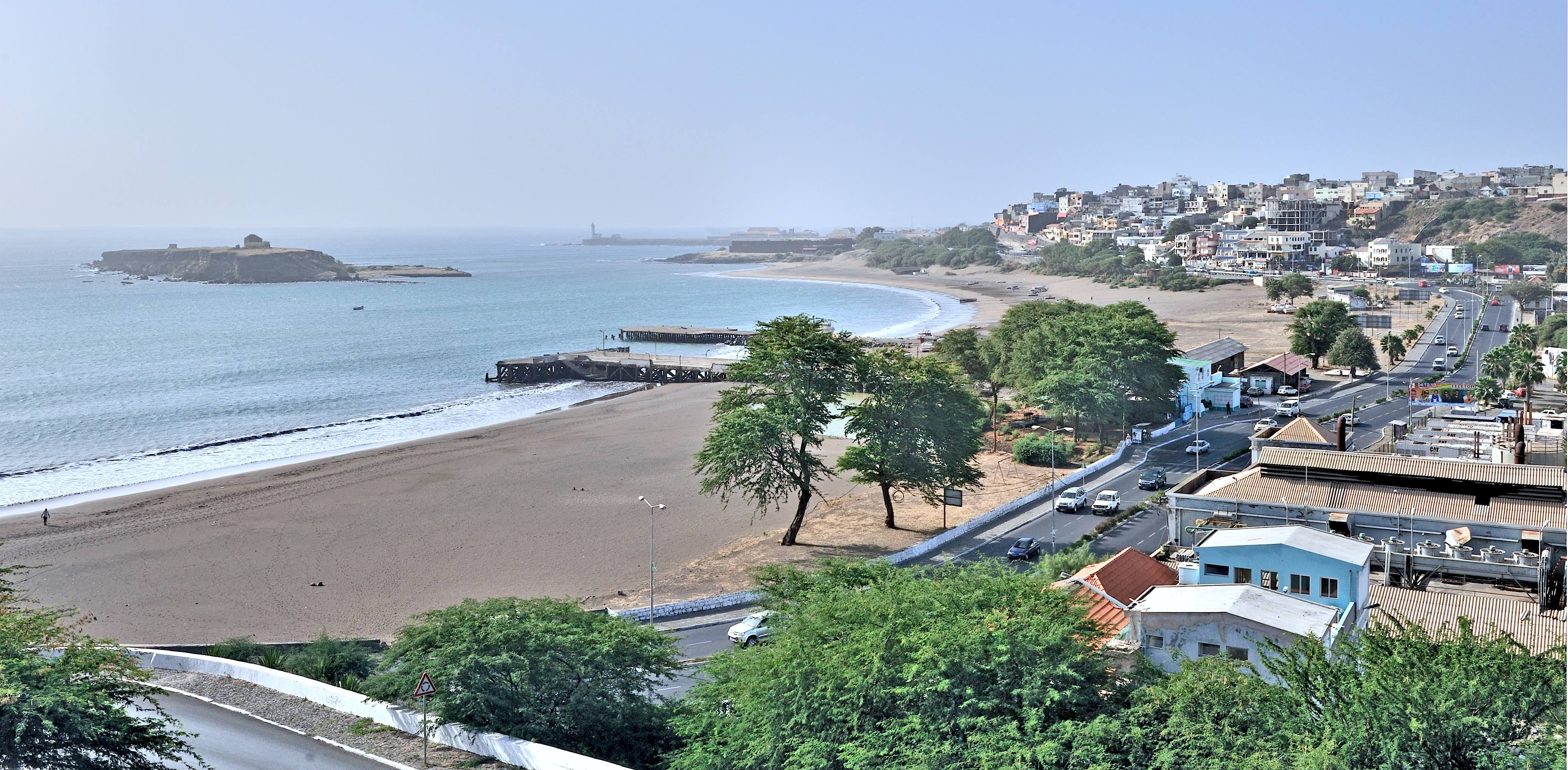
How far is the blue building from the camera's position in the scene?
23562 mm

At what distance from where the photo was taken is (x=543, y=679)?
19641 millimetres

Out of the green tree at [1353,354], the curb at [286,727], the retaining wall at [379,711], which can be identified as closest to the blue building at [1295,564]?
the retaining wall at [379,711]

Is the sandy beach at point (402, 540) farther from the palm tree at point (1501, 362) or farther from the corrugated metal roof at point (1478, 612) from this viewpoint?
the palm tree at point (1501, 362)

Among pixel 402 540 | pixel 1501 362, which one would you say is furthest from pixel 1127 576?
pixel 1501 362

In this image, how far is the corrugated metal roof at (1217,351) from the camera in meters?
67.8

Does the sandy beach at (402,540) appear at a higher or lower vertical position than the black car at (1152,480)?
lower

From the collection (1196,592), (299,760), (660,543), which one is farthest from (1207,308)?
(299,760)

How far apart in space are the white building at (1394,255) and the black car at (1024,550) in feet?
471

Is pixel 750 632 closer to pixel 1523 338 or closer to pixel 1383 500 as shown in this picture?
pixel 1383 500

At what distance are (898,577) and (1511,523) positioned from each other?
15552mm

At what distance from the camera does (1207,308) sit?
127 meters

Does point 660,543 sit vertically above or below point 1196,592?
below

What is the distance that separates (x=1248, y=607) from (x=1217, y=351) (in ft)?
173

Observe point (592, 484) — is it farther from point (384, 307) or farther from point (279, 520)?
point (384, 307)
